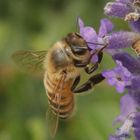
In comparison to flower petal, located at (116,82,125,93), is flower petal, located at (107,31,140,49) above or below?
above

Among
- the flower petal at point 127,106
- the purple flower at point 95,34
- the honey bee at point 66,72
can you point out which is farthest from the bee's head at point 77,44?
the flower petal at point 127,106

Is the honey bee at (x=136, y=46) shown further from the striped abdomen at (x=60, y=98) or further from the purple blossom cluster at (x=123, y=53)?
the striped abdomen at (x=60, y=98)

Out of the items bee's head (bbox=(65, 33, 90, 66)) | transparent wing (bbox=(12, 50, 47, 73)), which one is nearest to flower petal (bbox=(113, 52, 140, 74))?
bee's head (bbox=(65, 33, 90, 66))

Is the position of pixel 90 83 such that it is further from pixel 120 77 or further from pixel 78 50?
pixel 120 77

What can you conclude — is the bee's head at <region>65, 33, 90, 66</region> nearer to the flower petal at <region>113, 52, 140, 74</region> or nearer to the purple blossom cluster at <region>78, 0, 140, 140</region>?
→ the purple blossom cluster at <region>78, 0, 140, 140</region>

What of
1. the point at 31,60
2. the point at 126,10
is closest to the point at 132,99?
the point at 126,10
